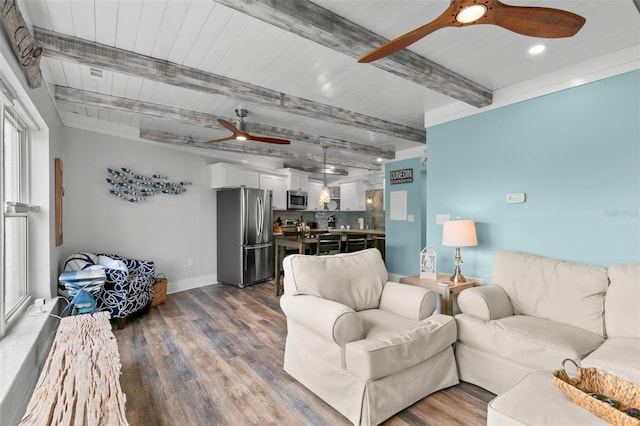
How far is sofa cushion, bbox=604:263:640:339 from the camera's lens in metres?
2.02

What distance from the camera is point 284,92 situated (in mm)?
3125

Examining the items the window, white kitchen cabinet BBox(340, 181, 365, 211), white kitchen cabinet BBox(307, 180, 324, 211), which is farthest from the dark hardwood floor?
white kitchen cabinet BBox(340, 181, 365, 211)

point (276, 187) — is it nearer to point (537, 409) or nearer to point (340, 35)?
point (340, 35)

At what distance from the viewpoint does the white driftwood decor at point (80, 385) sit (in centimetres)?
123

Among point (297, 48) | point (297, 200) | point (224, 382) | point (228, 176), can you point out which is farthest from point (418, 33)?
point (297, 200)

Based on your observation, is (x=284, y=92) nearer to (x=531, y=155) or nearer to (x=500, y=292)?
(x=531, y=155)

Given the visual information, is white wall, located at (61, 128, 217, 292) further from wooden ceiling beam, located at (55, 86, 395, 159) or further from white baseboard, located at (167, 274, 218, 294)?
wooden ceiling beam, located at (55, 86, 395, 159)

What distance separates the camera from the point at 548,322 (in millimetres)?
2287

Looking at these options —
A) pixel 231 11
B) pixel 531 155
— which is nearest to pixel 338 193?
pixel 531 155

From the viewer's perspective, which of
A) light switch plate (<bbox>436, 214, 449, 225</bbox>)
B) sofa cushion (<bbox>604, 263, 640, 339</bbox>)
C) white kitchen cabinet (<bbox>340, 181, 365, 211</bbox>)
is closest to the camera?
sofa cushion (<bbox>604, 263, 640, 339</bbox>)

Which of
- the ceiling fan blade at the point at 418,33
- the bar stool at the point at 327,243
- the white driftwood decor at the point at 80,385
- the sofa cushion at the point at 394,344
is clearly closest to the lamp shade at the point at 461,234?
the sofa cushion at the point at 394,344

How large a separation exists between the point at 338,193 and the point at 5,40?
282 inches

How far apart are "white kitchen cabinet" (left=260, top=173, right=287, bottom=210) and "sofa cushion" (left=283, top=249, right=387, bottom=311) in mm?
3629

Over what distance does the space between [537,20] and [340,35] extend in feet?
3.53
